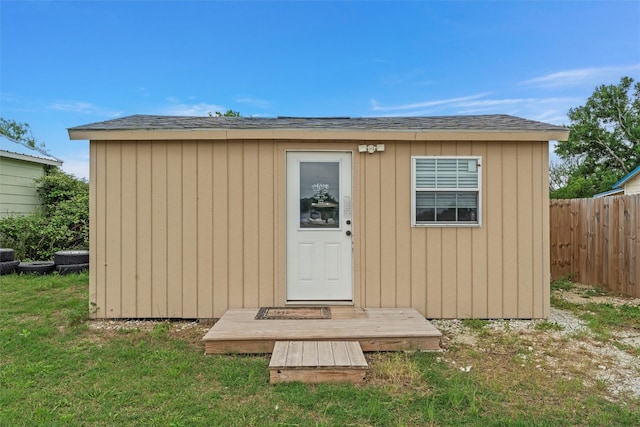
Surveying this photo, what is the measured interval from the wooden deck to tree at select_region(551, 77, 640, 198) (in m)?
18.3

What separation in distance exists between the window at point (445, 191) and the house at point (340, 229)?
1 cm

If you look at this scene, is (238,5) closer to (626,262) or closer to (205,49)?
(205,49)

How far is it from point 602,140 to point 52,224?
81.7ft

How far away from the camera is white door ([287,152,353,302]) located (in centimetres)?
434

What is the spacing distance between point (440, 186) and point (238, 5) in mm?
6777

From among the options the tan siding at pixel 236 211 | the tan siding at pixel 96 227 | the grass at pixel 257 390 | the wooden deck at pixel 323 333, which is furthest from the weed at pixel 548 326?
the tan siding at pixel 96 227

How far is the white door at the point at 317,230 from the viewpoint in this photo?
434cm

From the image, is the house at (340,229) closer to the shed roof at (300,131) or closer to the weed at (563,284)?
the shed roof at (300,131)

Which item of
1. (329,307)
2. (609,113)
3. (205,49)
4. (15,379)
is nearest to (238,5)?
(205,49)

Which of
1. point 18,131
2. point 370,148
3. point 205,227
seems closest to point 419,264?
point 370,148

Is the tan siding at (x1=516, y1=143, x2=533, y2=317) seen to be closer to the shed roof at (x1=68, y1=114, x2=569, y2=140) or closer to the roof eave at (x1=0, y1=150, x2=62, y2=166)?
the shed roof at (x1=68, y1=114, x2=569, y2=140)

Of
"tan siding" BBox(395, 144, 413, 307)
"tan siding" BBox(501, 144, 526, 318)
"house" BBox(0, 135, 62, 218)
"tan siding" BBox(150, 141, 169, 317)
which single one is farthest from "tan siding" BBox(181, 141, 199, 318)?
"house" BBox(0, 135, 62, 218)

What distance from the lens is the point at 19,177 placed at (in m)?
8.76

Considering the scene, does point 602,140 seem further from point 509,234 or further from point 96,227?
point 96,227
